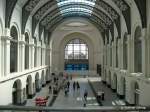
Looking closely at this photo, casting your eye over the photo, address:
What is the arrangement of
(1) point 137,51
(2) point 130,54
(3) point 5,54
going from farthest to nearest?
(2) point 130,54 < (1) point 137,51 < (3) point 5,54

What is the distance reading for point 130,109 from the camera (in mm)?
6750

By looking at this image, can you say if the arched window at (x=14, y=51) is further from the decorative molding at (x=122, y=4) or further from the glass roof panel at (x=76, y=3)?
the glass roof panel at (x=76, y=3)

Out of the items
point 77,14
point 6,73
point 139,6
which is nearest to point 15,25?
point 6,73

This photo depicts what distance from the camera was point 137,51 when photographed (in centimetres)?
2417

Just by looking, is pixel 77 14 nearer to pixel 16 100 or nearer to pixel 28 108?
pixel 16 100

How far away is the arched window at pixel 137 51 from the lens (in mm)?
23172

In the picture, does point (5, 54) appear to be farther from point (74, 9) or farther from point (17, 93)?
point (74, 9)

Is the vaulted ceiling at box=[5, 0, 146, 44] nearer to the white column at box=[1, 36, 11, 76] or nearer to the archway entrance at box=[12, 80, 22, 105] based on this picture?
the white column at box=[1, 36, 11, 76]

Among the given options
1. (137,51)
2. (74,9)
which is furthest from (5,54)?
(74,9)

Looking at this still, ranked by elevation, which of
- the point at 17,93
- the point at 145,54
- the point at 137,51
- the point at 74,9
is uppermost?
the point at 74,9

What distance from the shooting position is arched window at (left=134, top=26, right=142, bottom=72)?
23.2 m

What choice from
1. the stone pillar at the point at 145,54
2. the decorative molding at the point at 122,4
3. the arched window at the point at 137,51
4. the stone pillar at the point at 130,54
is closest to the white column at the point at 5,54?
the stone pillar at the point at 145,54

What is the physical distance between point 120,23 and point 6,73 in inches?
621

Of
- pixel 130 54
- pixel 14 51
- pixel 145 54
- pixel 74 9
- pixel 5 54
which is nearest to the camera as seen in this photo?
pixel 145 54
